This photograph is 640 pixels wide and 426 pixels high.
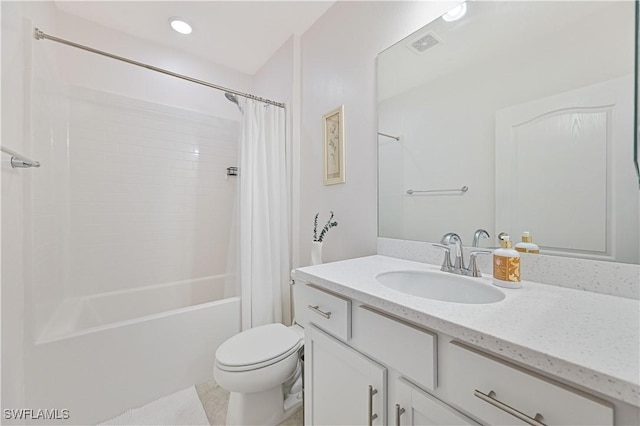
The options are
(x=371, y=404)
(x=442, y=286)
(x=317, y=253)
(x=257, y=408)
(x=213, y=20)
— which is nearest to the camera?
(x=371, y=404)

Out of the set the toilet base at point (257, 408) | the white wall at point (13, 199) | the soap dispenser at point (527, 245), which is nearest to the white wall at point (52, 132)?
the white wall at point (13, 199)

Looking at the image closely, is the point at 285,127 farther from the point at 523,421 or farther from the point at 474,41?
the point at 523,421

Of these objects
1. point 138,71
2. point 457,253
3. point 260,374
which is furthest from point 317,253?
point 138,71

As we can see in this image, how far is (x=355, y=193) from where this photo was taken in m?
1.49

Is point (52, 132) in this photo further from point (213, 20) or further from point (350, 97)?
point (350, 97)

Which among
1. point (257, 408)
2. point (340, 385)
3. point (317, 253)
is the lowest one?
point (257, 408)

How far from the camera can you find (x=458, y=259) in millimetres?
957

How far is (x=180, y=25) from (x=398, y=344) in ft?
Answer: 8.13

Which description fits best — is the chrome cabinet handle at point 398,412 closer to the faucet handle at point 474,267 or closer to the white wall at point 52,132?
the faucet handle at point 474,267

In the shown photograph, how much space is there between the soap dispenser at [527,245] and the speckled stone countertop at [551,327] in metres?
0.12

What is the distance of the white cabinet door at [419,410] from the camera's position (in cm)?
55

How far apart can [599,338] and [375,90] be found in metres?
1.30

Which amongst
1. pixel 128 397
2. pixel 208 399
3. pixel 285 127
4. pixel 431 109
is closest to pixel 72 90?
pixel 285 127

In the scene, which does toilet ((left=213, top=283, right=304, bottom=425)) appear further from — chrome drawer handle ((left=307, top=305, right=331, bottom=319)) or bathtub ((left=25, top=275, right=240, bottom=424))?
bathtub ((left=25, top=275, right=240, bottom=424))
